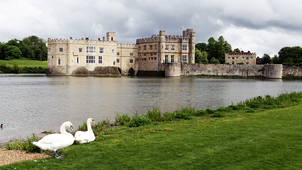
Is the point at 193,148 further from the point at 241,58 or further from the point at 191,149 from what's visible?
the point at 241,58

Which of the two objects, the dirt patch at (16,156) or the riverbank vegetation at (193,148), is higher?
the riverbank vegetation at (193,148)

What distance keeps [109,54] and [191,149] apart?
64.8 meters

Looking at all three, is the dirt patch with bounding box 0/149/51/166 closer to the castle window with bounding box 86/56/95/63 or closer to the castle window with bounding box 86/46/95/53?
the castle window with bounding box 86/56/95/63

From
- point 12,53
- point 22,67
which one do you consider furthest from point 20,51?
point 22,67

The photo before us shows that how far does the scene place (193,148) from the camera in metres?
8.39

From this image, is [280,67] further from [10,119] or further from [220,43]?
[10,119]

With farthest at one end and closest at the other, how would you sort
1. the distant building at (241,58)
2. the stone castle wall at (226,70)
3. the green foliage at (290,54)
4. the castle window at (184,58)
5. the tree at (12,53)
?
the tree at (12,53) → the distant building at (241,58) → the green foliage at (290,54) → the castle window at (184,58) → the stone castle wall at (226,70)

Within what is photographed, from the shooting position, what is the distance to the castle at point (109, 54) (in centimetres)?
6731

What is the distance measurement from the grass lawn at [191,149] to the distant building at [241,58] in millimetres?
76946

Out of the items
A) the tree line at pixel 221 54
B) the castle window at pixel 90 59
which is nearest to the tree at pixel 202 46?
the tree line at pixel 221 54

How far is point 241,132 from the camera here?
10.2 meters

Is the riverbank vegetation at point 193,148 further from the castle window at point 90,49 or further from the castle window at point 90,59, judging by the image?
the castle window at point 90,49

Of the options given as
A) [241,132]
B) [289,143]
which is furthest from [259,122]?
[289,143]

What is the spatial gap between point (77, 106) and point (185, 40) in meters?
51.9
